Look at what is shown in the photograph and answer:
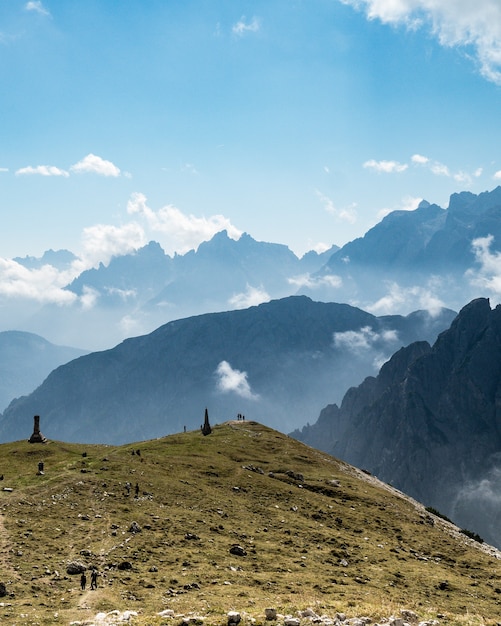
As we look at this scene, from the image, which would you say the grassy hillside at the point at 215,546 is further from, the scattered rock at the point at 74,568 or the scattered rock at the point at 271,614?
the scattered rock at the point at 74,568

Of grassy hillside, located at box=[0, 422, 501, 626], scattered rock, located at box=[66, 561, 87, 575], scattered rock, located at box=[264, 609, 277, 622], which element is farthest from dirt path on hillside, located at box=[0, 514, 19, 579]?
scattered rock, located at box=[264, 609, 277, 622]

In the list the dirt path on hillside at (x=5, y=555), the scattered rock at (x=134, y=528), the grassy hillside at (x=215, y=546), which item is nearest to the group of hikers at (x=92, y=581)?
the grassy hillside at (x=215, y=546)

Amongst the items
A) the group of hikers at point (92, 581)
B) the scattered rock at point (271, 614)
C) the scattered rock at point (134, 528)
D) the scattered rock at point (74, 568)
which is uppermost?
the scattered rock at point (134, 528)

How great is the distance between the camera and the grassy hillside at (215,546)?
30422 millimetres

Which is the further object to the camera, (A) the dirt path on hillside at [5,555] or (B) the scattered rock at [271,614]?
(A) the dirt path on hillside at [5,555]

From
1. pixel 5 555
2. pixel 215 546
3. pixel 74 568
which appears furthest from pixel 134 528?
pixel 5 555

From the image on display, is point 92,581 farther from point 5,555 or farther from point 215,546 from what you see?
point 215,546

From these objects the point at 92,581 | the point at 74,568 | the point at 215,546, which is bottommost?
the point at 92,581

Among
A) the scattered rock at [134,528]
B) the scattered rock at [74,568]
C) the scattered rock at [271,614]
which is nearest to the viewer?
the scattered rock at [271,614]

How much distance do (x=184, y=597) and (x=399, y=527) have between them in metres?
35.4

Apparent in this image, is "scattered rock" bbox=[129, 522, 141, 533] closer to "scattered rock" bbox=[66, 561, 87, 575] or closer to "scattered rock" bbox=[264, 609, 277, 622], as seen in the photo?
"scattered rock" bbox=[66, 561, 87, 575]

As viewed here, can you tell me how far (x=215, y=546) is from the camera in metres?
43.1

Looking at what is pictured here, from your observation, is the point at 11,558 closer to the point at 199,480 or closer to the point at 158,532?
the point at 158,532

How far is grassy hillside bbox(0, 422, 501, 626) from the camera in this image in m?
30.4
